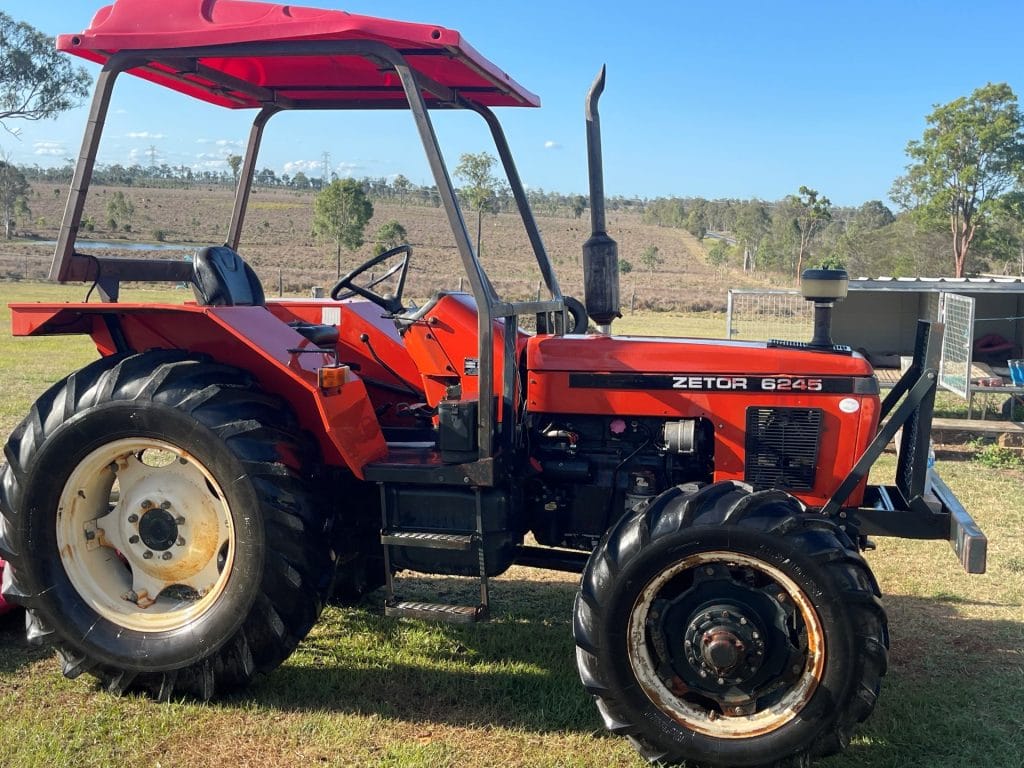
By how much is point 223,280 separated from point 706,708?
2.66 metres

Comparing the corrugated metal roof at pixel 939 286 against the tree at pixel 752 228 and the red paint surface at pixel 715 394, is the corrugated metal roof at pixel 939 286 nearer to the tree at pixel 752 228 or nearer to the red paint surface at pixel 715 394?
the red paint surface at pixel 715 394

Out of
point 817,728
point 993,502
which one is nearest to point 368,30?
point 817,728

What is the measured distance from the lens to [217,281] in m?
4.07

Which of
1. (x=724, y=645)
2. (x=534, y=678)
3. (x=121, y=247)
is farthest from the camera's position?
(x=121, y=247)

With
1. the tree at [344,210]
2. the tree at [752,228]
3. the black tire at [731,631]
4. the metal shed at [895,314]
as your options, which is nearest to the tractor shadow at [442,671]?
the black tire at [731,631]

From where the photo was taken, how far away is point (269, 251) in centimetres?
4681

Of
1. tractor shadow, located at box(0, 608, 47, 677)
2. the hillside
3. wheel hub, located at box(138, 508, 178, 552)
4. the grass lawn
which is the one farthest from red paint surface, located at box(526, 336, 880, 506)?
the hillside

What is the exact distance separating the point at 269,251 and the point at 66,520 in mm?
44916

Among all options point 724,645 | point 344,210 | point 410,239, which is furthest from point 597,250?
point 410,239

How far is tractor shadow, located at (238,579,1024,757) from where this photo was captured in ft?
12.0

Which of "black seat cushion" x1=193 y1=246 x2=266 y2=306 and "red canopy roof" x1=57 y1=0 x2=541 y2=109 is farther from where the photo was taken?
"black seat cushion" x1=193 y1=246 x2=266 y2=306

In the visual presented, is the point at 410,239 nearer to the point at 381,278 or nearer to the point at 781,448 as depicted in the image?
the point at 381,278

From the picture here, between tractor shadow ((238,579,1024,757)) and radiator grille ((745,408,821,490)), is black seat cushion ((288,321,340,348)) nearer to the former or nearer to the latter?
tractor shadow ((238,579,1024,757))

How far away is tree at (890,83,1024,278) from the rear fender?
109ft
